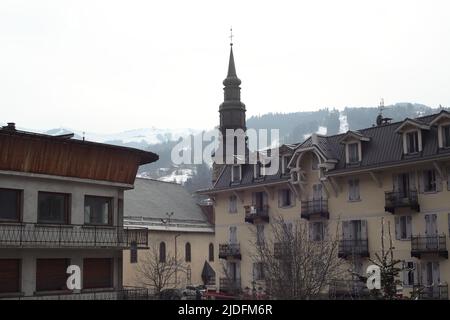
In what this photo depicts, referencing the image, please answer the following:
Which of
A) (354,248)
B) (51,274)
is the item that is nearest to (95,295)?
(51,274)

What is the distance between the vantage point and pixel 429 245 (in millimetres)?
41250

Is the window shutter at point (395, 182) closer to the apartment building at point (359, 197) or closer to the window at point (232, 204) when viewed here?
the apartment building at point (359, 197)

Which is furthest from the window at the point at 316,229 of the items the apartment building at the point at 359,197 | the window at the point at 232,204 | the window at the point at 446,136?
the window at the point at 446,136

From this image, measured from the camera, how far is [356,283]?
41.8 m

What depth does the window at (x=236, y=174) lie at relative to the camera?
186ft

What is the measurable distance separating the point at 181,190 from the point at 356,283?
147 feet

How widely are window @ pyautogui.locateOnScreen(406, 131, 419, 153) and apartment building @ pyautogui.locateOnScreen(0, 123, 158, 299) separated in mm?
19886

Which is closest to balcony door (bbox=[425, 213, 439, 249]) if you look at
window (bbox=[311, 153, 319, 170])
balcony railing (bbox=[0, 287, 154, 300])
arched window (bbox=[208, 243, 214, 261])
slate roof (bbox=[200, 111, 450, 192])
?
slate roof (bbox=[200, 111, 450, 192])

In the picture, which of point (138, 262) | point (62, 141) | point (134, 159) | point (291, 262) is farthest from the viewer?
point (138, 262)

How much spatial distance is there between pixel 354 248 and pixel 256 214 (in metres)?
11.1

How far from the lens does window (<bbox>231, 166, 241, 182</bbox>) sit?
2235 inches

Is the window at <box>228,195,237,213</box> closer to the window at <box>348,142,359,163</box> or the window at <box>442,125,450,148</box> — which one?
the window at <box>348,142,359,163</box>
